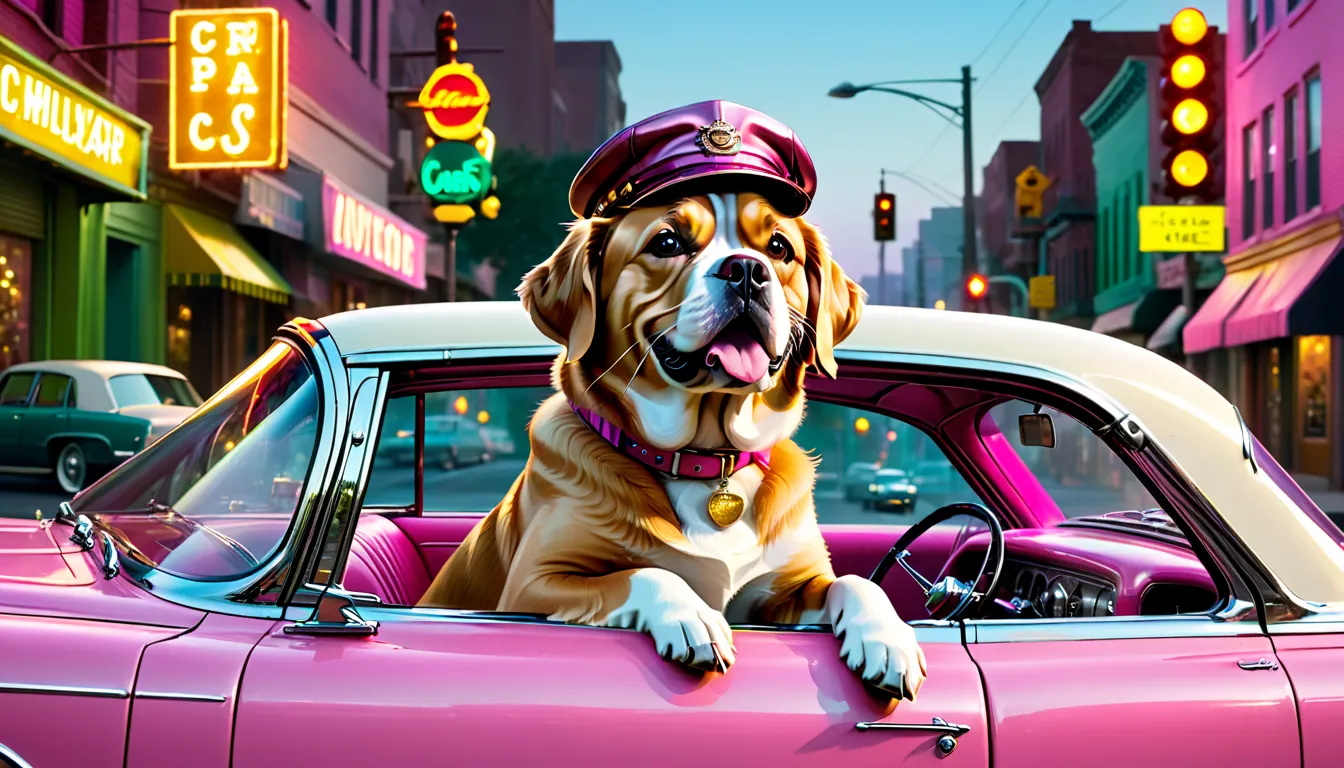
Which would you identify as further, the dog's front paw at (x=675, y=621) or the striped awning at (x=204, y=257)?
the striped awning at (x=204, y=257)

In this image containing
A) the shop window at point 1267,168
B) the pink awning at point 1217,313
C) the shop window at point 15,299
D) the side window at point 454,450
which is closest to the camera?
the side window at point 454,450

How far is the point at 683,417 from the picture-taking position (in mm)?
2422

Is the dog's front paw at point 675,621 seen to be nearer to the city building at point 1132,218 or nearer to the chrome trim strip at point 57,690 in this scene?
the chrome trim strip at point 57,690

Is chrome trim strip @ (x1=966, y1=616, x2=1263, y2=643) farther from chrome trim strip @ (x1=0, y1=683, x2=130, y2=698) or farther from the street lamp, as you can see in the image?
the street lamp

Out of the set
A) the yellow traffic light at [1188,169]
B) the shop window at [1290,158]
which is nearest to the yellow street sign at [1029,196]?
the shop window at [1290,158]

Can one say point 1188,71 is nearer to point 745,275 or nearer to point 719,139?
point 719,139

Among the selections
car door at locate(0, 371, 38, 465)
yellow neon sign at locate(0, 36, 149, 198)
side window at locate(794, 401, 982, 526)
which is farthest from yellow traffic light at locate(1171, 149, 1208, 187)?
car door at locate(0, 371, 38, 465)

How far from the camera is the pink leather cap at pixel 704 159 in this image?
231cm

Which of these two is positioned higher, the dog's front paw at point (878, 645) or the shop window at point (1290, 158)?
the shop window at point (1290, 158)

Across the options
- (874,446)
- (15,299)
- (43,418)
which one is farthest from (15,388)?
(874,446)

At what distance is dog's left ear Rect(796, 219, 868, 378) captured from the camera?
2.40 m

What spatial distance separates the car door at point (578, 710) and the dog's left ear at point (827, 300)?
2.05 ft

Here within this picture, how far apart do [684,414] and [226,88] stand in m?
18.5

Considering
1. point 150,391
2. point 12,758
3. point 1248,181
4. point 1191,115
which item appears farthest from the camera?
point 1248,181
